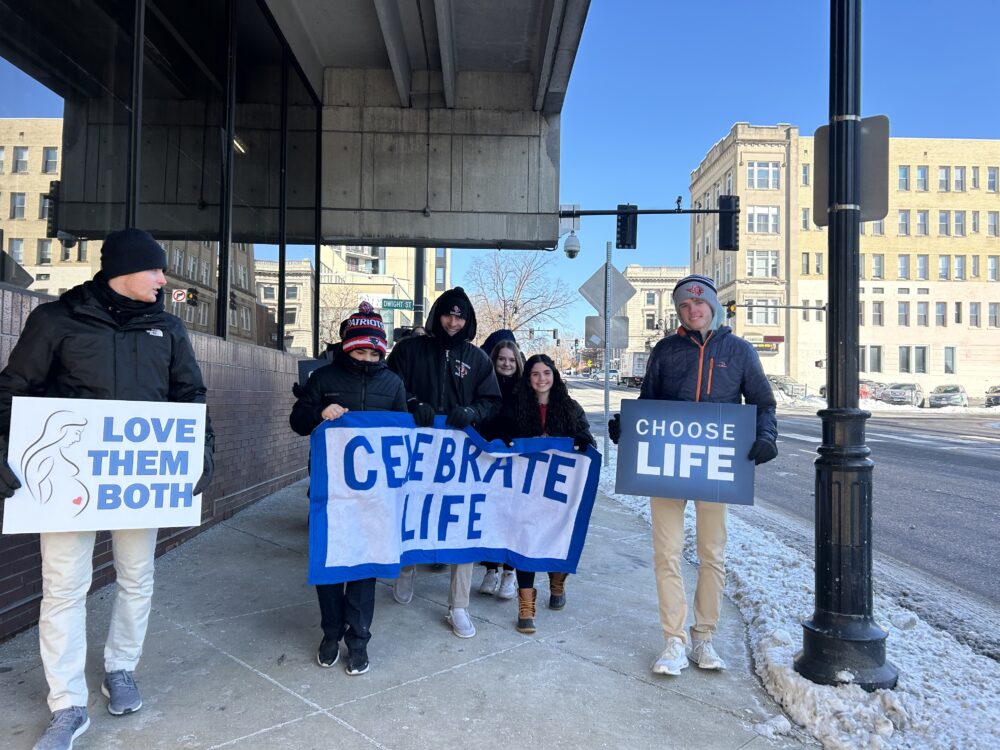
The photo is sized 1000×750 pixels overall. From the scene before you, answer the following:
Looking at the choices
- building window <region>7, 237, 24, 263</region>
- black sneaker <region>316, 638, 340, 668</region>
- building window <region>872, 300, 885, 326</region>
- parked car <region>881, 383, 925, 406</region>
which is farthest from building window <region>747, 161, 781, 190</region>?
black sneaker <region>316, 638, 340, 668</region>

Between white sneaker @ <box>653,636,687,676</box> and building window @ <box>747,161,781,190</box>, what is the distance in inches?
2555

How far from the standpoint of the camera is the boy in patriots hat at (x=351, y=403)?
12.3ft

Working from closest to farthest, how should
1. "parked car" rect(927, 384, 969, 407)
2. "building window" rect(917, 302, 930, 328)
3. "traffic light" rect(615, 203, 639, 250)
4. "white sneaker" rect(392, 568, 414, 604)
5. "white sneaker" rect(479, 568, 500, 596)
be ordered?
1. "white sneaker" rect(392, 568, 414, 604)
2. "white sneaker" rect(479, 568, 500, 596)
3. "traffic light" rect(615, 203, 639, 250)
4. "parked car" rect(927, 384, 969, 407)
5. "building window" rect(917, 302, 930, 328)

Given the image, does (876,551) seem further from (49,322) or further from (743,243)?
(743,243)

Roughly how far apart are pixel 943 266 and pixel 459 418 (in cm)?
6855

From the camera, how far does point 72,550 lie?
2.95m

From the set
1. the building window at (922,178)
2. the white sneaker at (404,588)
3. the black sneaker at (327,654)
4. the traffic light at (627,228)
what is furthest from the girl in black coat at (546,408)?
the building window at (922,178)

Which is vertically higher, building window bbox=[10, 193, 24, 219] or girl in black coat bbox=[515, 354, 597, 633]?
building window bbox=[10, 193, 24, 219]

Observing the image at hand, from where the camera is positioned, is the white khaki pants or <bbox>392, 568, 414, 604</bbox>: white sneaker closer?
the white khaki pants

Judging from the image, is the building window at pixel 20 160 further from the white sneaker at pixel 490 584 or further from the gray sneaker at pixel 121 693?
the white sneaker at pixel 490 584

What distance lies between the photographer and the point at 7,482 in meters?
2.81

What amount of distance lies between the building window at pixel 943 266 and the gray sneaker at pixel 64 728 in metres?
70.2

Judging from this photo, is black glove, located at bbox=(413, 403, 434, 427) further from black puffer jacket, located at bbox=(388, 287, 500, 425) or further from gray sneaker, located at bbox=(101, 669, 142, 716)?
gray sneaker, located at bbox=(101, 669, 142, 716)

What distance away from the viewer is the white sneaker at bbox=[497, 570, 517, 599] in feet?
16.8
